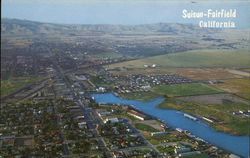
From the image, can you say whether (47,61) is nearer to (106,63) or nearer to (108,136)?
(106,63)

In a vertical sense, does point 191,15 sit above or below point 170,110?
above

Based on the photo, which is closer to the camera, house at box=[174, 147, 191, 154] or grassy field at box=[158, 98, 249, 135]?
house at box=[174, 147, 191, 154]

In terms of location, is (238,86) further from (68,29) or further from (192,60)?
(68,29)

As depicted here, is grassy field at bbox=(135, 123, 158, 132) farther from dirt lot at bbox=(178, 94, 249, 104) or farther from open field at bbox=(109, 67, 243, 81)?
open field at bbox=(109, 67, 243, 81)

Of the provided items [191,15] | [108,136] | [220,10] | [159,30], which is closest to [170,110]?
[108,136]

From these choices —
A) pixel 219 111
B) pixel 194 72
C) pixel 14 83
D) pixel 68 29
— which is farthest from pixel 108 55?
pixel 68 29

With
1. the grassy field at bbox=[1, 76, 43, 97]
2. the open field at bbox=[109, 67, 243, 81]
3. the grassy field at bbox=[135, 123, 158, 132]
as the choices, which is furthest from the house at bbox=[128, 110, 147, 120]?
the open field at bbox=[109, 67, 243, 81]
